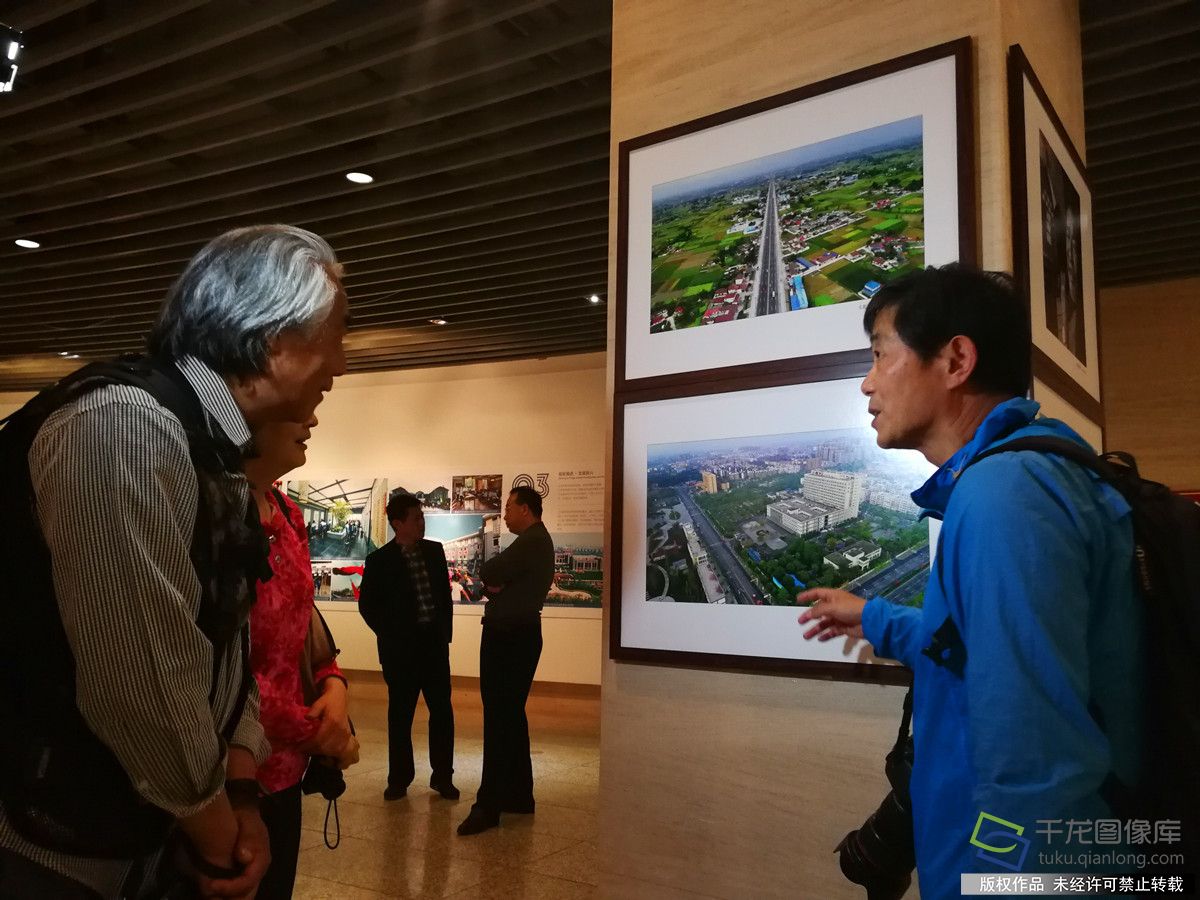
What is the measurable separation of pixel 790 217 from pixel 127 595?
1.77m

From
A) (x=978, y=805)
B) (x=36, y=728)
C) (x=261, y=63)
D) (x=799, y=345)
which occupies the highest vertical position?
(x=261, y=63)

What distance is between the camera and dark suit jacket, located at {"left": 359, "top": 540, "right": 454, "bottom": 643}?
5371 mm

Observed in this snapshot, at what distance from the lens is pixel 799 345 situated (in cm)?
215

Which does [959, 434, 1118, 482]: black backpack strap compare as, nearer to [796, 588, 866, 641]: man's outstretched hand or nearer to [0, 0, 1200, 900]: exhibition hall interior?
[0, 0, 1200, 900]: exhibition hall interior

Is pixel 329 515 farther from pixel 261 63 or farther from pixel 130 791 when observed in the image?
pixel 130 791

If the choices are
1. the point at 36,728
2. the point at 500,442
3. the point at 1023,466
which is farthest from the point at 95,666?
the point at 500,442

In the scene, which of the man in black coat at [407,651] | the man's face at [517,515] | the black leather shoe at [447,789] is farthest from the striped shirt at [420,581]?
the black leather shoe at [447,789]

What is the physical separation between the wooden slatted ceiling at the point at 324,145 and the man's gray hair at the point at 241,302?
3.23 meters

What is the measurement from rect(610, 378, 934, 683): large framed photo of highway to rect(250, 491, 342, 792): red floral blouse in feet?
2.75

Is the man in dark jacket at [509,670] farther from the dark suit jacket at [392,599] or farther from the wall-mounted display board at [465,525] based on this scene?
the wall-mounted display board at [465,525]

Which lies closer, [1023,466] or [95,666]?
[95,666]

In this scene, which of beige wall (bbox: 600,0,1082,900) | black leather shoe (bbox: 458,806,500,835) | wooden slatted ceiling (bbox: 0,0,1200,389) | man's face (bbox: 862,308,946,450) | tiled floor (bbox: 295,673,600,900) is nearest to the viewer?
man's face (bbox: 862,308,946,450)

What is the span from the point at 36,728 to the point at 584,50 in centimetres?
424

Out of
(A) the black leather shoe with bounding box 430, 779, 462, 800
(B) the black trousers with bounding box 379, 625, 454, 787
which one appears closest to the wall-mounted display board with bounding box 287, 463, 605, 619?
(B) the black trousers with bounding box 379, 625, 454, 787
